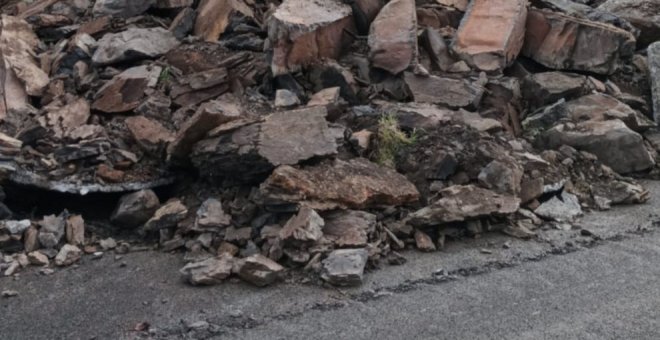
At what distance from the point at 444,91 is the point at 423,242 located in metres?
2.05

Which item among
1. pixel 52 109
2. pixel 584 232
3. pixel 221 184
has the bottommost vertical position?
pixel 584 232

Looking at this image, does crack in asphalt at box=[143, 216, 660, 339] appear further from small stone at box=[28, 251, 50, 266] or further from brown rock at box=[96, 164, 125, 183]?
brown rock at box=[96, 164, 125, 183]

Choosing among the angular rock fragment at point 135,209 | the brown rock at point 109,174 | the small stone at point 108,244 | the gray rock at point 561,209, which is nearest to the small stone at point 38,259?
the small stone at point 108,244

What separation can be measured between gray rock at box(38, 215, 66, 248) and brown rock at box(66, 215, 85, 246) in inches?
1.6

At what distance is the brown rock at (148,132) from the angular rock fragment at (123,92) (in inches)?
12.9

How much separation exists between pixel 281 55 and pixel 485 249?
2735mm

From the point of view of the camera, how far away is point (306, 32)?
6.25 m

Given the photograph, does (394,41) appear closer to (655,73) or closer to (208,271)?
(655,73)

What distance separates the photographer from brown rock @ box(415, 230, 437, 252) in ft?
15.2

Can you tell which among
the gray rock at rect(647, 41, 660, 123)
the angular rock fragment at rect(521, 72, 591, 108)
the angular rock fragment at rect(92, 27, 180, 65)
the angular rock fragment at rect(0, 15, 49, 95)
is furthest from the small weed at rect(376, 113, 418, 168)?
the angular rock fragment at rect(0, 15, 49, 95)

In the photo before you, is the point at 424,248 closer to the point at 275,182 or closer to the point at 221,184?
the point at 275,182

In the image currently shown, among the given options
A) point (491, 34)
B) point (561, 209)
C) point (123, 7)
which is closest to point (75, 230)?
point (123, 7)

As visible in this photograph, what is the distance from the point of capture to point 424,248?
4.62m

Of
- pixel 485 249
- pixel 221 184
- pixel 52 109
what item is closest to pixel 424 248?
pixel 485 249
